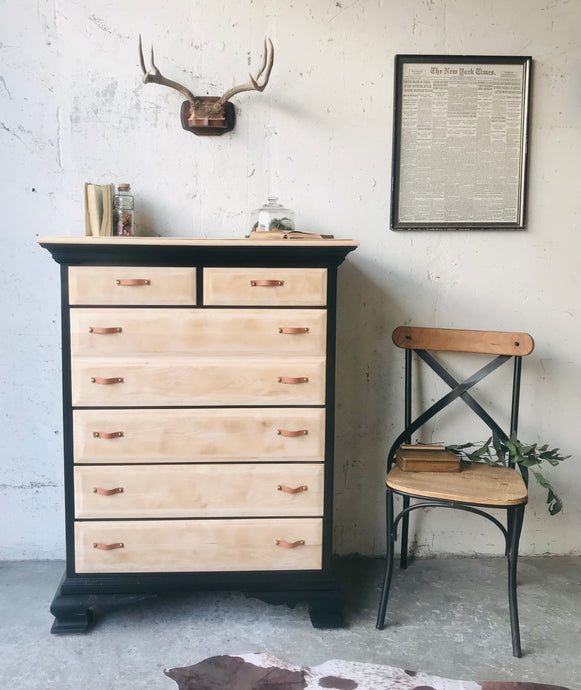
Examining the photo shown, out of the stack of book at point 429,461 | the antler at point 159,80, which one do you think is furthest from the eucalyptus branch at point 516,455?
the antler at point 159,80

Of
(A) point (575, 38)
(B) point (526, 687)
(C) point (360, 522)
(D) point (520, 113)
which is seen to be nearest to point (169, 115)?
(D) point (520, 113)

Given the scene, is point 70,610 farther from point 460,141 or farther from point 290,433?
point 460,141

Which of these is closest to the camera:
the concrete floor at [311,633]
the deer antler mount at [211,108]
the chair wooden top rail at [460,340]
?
the concrete floor at [311,633]

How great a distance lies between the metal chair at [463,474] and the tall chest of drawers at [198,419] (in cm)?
29

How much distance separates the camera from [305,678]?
91.7 inches

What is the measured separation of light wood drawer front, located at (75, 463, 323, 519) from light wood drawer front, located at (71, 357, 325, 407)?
25 cm

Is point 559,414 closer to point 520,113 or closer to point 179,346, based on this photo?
point 520,113

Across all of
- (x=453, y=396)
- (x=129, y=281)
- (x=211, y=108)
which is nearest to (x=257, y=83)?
(x=211, y=108)

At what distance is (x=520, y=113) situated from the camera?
122 inches

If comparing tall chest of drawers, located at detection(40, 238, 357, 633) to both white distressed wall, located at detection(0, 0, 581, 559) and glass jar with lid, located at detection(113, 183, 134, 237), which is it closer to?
glass jar with lid, located at detection(113, 183, 134, 237)

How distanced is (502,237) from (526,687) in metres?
1.84

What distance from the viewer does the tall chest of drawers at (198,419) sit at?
99.0 inches

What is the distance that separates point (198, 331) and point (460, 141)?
148 cm

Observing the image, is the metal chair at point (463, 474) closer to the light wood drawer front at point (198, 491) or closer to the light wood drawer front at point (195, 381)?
the light wood drawer front at point (198, 491)
